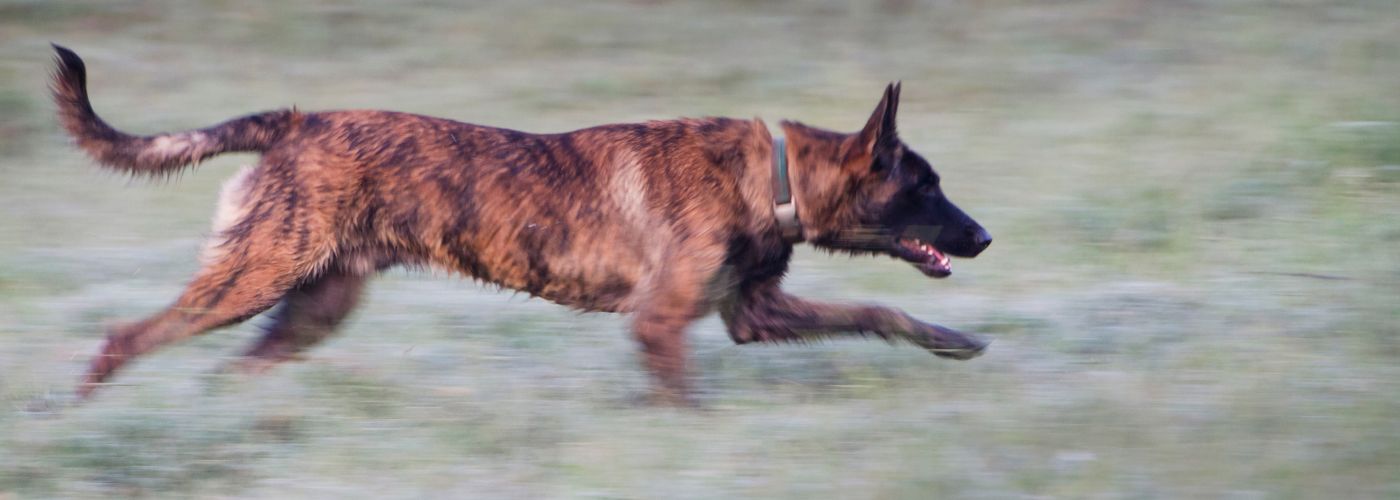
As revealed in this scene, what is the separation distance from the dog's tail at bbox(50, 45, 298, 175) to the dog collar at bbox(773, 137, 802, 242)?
1722 millimetres

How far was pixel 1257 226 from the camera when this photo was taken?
25.3ft

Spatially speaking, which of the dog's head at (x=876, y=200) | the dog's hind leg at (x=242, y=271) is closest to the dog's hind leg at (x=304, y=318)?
the dog's hind leg at (x=242, y=271)

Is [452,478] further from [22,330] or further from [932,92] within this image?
[932,92]

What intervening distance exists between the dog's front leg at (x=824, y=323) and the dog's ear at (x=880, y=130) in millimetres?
608

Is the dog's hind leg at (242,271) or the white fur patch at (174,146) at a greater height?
the white fur patch at (174,146)

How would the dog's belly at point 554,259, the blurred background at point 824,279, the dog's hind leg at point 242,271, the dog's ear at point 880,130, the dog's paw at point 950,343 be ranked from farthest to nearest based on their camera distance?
the dog's paw at point 950,343
the dog's belly at point 554,259
the dog's ear at point 880,130
the dog's hind leg at point 242,271
the blurred background at point 824,279

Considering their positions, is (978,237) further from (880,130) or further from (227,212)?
(227,212)

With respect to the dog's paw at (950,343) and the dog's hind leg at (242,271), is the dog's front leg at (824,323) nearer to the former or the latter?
the dog's paw at (950,343)

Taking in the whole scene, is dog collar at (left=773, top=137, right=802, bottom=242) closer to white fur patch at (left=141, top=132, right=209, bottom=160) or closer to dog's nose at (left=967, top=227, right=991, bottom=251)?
dog's nose at (left=967, top=227, right=991, bottom=251)

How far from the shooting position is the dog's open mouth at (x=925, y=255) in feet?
18.6

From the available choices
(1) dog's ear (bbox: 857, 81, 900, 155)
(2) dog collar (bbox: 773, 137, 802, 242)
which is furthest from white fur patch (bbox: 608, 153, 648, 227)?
(1) dog's ear (bbox: 857, 81, 900, 155)

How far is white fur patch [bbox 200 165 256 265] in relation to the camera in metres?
5.24

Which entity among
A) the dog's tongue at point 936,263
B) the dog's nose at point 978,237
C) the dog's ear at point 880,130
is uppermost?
the dog's ear at point 880,130

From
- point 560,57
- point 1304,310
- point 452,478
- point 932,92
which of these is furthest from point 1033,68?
point 452,478
